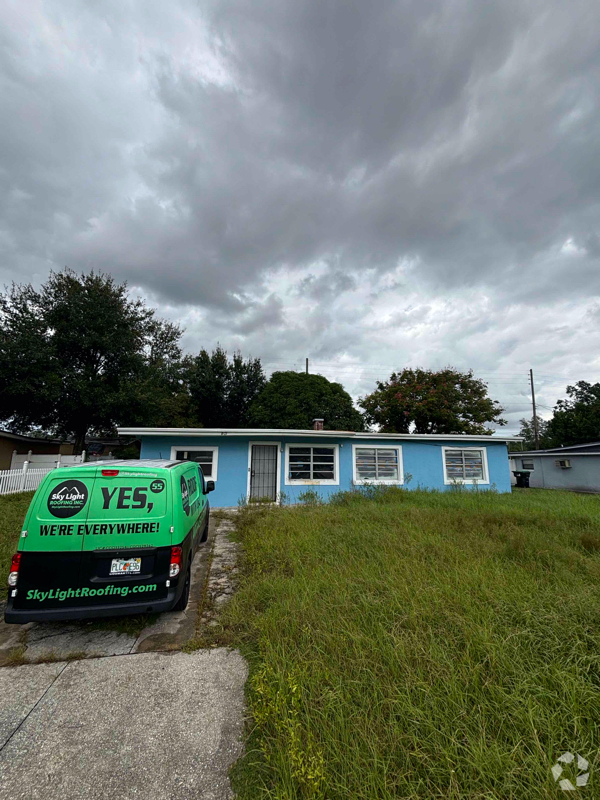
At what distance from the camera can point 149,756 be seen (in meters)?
1.96

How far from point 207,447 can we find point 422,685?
940 centimetres

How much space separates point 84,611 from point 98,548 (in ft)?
1.81

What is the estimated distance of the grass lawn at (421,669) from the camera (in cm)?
166

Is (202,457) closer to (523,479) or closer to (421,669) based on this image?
(421,669)

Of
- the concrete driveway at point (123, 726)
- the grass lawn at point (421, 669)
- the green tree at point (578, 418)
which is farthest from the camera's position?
the green tree at point (578, 418)

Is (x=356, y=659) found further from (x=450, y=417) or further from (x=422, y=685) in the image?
(x=450, y=417)

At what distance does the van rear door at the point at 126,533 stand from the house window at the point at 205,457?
→ 7288 millimetres

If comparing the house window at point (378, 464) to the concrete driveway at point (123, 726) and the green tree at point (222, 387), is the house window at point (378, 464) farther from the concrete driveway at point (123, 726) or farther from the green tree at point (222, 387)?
the green tree at point (222, 387)

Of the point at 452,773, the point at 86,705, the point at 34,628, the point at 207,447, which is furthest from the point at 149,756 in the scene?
the point at 207,447

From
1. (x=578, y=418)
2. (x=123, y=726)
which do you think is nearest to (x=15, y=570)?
(x=123, y=726)

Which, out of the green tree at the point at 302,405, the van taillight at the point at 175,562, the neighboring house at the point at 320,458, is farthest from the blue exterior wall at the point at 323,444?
the green tree at the point at 302,405

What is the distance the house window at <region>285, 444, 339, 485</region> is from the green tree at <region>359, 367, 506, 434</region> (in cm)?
1465

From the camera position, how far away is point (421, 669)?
2299mm

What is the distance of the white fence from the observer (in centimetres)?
1045
